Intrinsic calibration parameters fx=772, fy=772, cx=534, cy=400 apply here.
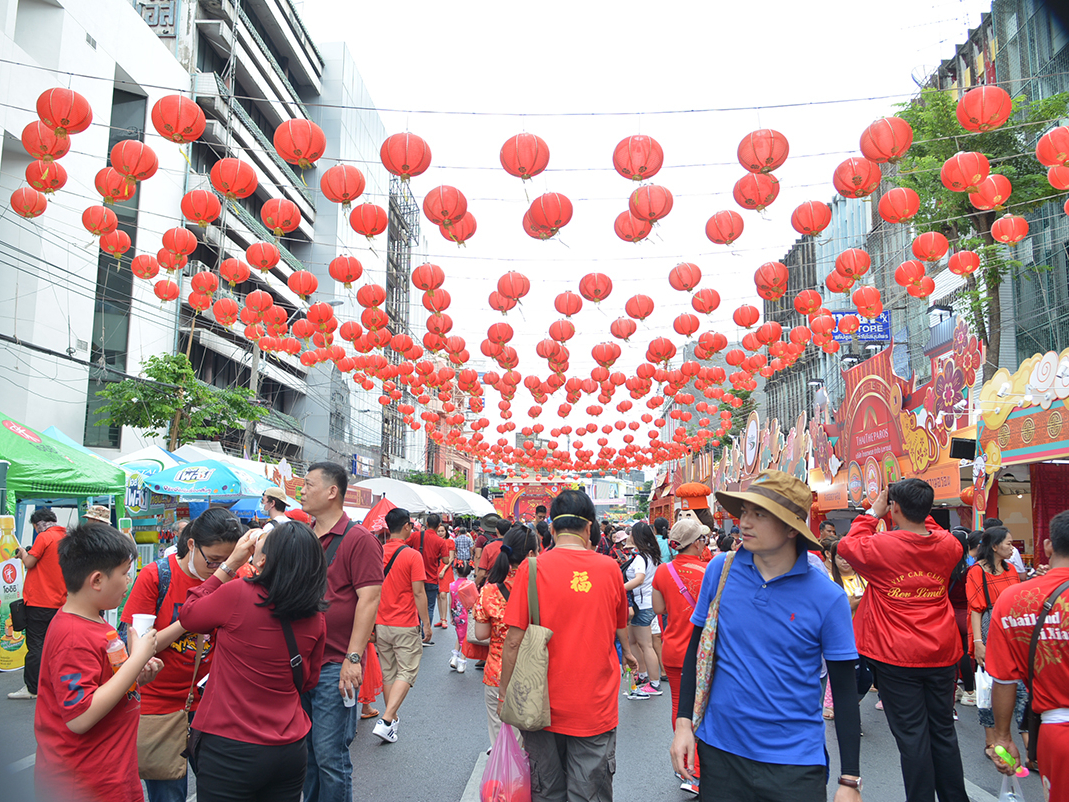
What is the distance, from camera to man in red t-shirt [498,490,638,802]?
3.62 metres

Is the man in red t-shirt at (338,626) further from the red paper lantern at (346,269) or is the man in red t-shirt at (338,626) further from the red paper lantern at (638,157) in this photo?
the red paper lantern at (346,269)

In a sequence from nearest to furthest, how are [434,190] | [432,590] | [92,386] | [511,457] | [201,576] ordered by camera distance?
[201,576]
[434,190]
[432,590]
[92,386]
[511,457]

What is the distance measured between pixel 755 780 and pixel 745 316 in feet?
43.6

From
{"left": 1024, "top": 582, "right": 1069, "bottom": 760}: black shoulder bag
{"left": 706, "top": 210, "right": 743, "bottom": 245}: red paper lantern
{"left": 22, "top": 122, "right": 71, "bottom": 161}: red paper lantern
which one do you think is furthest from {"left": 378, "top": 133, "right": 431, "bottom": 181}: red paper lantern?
{"left": 1024, "top": 582, "right": 1069, "bottom": 760}: black shoulder bag

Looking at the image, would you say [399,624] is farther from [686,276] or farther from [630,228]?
[686,276]

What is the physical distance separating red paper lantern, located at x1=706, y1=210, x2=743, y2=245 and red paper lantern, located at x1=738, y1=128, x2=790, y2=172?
5.41 ft

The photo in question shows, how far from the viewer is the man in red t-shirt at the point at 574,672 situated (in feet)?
11.9

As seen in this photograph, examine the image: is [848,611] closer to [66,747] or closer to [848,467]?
[66,747]

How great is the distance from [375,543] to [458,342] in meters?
13.0

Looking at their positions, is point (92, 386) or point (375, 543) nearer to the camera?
point (375, 543)

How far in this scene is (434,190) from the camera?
31.1 feet

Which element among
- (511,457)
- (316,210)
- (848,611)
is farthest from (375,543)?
(316,210)

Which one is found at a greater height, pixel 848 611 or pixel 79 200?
pixel 79 200

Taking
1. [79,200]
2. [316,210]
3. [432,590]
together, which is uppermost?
[316,210]
